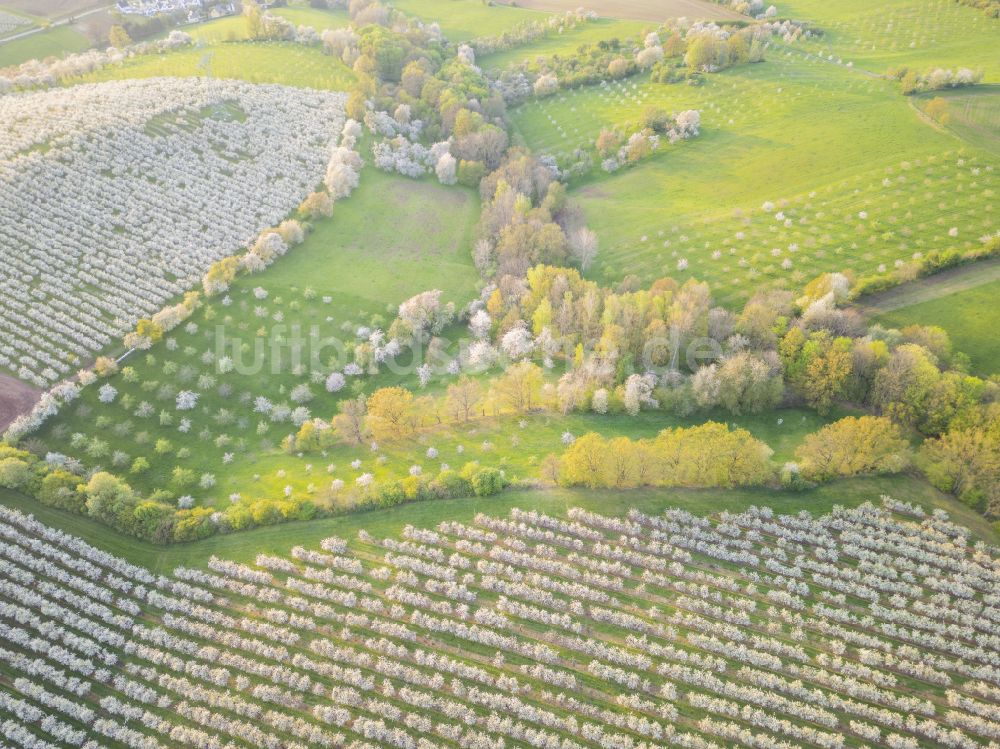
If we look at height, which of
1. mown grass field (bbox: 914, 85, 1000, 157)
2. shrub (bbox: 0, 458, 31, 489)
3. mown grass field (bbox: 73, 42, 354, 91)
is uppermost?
mown grass field (bbox: 73, 42, 354, 91)

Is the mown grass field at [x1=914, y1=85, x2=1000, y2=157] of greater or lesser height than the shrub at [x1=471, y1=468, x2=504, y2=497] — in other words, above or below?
above

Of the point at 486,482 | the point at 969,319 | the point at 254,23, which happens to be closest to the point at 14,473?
the point at 486,482

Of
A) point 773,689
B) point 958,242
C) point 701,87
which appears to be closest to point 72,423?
point 773,689

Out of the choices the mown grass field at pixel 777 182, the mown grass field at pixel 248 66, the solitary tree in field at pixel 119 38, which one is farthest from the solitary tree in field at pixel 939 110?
the solitary tree in field at pixel 119 38

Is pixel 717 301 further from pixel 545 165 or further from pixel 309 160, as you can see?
pixel 309 160

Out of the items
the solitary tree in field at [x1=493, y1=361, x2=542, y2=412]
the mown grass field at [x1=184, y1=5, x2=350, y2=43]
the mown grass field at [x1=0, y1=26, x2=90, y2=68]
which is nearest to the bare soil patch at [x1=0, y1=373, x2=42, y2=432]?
the solitary tree in field at [x1=493, y1=361, x2=542, y2=412]

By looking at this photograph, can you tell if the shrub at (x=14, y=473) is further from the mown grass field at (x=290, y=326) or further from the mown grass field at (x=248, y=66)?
the mown grass field at (x=248, y=66)

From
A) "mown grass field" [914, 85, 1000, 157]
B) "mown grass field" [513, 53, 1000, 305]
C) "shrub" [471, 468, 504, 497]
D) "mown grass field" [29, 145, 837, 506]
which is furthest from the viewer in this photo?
"mown grass field" [914, 85, 1000, 157]

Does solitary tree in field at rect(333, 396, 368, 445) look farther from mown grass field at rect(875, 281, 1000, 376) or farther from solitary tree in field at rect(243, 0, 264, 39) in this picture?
solitary tree in field at rect(243, 0, 264, 39)

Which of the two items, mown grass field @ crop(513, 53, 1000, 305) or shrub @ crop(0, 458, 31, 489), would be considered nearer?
shrub @ crop(0, 458, 31, 489)
